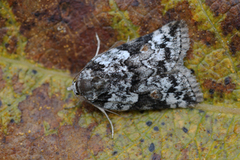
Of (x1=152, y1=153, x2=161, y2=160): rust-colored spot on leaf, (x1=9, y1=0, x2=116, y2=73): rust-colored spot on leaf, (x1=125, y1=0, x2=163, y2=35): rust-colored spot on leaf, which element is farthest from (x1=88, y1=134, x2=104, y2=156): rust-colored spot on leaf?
(x1=125, y1=0, x2=163, y2=35): rust-colored spot on leaf

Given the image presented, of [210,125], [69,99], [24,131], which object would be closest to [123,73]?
[69,99]

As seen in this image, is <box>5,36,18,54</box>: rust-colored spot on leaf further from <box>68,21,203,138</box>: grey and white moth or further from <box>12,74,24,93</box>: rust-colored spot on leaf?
<box>68,21,203,138</box>: grey and white moth

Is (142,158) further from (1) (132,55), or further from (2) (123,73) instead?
(1) (132,55)

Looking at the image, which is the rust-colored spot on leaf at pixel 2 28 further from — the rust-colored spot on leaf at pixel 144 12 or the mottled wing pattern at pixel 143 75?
the rust-colored spot on leaf at pixel 144 12

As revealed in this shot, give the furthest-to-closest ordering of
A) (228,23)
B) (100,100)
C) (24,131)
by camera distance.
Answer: (100,100) → (24,131) → (228,23)

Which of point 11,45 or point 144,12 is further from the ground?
point 144,12

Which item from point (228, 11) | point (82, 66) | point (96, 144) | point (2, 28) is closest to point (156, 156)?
point (96, 144)

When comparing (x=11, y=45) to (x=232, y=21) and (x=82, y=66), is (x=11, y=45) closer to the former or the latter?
(x=82, y=66)

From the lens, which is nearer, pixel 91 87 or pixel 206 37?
pixel 206 37
